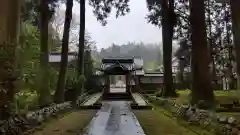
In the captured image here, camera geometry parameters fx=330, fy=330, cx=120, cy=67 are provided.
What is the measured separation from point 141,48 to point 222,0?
244 ft

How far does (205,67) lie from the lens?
1277cm

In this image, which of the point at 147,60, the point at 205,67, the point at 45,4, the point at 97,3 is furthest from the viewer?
the point at 147,60

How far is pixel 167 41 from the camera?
22312mm

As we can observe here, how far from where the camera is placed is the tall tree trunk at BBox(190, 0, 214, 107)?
12.7 meters

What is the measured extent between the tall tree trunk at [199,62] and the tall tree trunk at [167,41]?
8590mm

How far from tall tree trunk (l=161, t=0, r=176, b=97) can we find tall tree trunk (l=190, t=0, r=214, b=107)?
8.59 meters

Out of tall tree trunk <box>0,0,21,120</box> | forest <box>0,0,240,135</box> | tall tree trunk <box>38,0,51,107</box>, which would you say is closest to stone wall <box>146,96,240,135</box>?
forest <box>0,0,240,135</box>

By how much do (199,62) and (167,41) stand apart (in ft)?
31.8

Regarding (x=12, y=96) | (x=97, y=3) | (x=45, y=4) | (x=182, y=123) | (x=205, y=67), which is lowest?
(x=182, y=123)

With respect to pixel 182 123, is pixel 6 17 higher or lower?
higher

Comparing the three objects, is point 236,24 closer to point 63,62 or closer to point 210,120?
point 210,120

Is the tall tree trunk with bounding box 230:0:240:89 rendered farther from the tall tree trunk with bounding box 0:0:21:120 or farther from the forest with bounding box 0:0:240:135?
the tall tree trunk with bounding box 0:0:21:120

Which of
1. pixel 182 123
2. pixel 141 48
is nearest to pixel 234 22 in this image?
pixel 182 123

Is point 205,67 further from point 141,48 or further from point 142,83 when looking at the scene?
point 141,48
